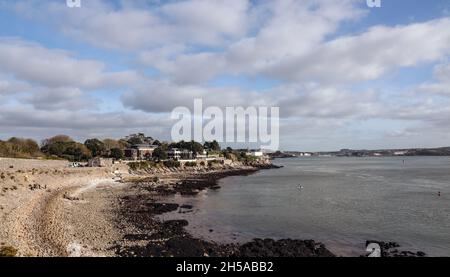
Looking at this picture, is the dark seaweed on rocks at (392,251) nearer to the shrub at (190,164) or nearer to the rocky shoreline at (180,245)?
the rocky shoreline at (180,245)

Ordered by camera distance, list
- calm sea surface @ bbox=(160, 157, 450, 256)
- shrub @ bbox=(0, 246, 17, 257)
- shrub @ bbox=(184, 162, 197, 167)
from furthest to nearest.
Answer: shrub @ bbox=(184, 162, 197, 167), calm sea surface @ bbox=(160, 157, 450, 256), shrub @ bbox=(0, 246, 17, 257)

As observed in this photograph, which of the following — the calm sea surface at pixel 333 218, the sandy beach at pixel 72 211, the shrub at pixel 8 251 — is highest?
the shrub at pixel 8 251

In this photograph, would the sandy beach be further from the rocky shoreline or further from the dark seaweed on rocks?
the dark seaweed on rocks

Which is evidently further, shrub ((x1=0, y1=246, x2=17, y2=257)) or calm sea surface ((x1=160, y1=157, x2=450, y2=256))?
calm sea surface ((x1=160, y1=157, x2=450, y2=256))

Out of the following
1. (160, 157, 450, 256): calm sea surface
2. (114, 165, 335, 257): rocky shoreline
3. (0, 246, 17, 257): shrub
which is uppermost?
(0, 246, 17, 257): shrub

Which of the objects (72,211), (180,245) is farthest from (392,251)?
(72,211)

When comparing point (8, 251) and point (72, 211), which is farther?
point (72, 211)

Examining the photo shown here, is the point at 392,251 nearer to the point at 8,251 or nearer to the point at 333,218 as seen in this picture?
the point at 333,218

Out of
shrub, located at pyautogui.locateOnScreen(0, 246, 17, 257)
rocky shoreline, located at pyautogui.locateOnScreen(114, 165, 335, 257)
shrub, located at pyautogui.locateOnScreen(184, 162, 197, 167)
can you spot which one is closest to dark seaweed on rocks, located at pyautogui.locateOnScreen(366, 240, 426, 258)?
rocky shoreline, located at pyautogui.locateOnScreen(114, 165, 335, 257)

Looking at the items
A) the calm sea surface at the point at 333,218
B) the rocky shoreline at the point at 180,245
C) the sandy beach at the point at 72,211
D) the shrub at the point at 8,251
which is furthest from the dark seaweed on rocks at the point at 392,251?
the shrub at the point at 8,251

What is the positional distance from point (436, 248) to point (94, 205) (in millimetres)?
27209

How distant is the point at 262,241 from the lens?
22.5m

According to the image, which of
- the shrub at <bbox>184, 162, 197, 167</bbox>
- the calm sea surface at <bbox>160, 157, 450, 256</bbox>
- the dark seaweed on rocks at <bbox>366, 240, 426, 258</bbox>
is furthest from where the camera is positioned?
the shrub at <bbox>184, 162, 197, 167</bbox>
